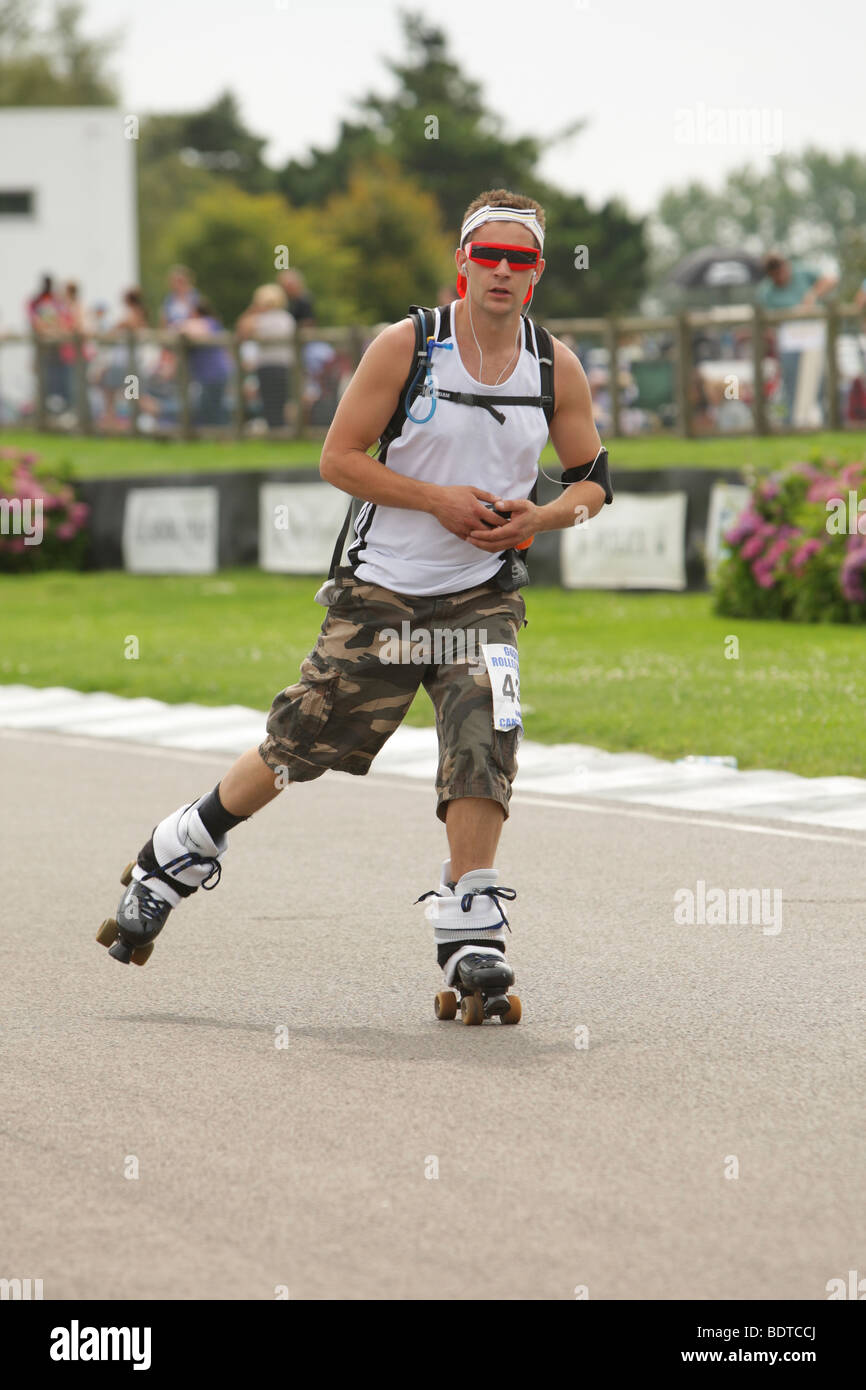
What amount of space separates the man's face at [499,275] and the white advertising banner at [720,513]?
427 inches

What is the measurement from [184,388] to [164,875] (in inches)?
838

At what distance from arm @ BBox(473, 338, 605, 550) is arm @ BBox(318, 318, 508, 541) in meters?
0.08

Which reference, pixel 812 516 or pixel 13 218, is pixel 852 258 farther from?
pixel 13 218

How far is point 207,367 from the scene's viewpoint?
26.1 meters

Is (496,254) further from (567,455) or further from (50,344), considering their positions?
(50,344)

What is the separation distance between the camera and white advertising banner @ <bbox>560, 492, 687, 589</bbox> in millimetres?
17422

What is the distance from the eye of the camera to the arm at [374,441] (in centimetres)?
554

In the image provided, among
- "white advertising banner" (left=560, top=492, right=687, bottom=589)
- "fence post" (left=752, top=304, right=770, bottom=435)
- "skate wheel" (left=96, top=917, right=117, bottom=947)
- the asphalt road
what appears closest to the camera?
the asphalt road

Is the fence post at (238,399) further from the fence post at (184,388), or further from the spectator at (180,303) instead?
the spectator at (180,303)

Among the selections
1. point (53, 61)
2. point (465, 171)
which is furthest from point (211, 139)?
point (465, 171)

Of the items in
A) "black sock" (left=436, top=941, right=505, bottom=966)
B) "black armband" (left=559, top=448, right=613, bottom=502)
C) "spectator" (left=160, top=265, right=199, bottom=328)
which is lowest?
"black sock" (left=436, top=941, right=505, bottom=966)

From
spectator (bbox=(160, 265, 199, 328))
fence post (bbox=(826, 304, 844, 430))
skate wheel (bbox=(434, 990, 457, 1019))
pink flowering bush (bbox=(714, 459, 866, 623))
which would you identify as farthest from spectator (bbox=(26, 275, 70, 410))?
skate wheel (bbox=(434, 990, 457, 1019))

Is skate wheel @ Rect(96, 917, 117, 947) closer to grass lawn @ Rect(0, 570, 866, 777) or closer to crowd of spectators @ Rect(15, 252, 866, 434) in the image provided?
grass lawn @ Rect(0, 570, 866, 777)

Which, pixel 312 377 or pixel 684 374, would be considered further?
pixel 312 377
